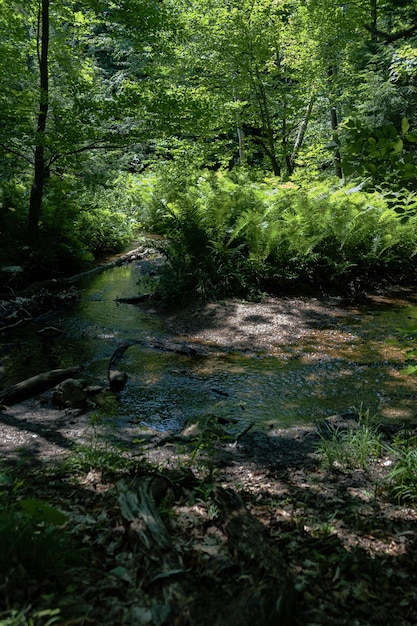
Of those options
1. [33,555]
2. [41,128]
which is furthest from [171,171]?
[33,555]

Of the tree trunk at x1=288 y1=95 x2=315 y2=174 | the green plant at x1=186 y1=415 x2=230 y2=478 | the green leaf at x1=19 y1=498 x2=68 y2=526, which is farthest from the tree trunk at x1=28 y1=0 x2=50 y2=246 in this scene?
the tree trunk at x1=288 y1=95 x2=315 y2=174

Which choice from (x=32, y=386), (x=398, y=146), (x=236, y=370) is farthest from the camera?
(x=236, y=370)

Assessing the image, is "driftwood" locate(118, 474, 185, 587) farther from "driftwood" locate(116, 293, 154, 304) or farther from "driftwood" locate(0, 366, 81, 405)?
"driftwood" locate(116, 293, 154, 304)

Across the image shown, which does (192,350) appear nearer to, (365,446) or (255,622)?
(365,446)

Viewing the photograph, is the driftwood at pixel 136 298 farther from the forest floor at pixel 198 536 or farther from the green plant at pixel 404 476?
the green plant at pixel 404 476

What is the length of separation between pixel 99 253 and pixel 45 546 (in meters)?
11.0

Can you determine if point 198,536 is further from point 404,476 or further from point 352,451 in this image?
point 352,451

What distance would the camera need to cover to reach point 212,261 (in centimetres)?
861

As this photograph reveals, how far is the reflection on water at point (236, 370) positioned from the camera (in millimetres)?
4781

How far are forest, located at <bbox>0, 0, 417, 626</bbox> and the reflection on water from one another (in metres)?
0.47

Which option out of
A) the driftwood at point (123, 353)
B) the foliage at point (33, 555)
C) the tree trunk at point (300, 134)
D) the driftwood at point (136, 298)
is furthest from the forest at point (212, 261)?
the driftwood at point (123, 353)

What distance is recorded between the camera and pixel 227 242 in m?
9.13

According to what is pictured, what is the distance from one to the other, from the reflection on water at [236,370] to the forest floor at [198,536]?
88 cm

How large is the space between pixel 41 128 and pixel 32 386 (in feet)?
17.3
